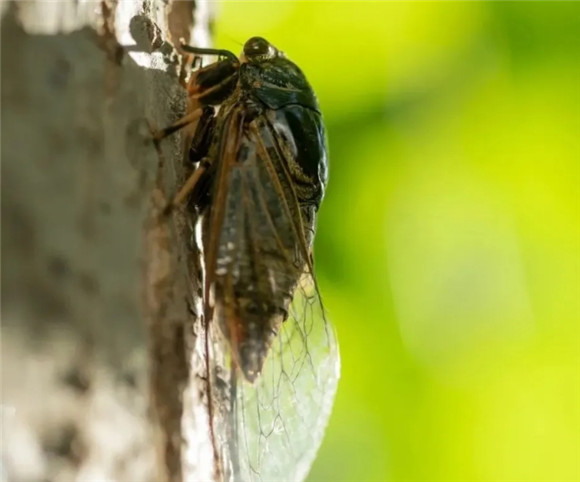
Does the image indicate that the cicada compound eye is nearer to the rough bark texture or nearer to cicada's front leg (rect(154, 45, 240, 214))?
cicada's front leg (rect(154, 45, 240, 214))

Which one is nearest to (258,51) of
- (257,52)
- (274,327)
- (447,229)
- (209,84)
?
(257,52)

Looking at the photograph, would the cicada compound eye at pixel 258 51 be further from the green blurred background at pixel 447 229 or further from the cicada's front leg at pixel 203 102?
the green blurred background at pixel 447 229

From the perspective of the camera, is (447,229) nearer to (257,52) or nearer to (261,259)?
(257,52)

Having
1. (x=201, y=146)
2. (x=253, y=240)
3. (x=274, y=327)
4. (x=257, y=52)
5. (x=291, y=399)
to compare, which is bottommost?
(x=291, y=399)

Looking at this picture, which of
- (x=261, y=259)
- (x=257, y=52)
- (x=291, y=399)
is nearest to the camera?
(x=261, y=259)

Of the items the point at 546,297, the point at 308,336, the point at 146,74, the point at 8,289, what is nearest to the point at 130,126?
the point at 146,74

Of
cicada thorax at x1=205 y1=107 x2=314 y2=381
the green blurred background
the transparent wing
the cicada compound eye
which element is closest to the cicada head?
the cicada compound eye
